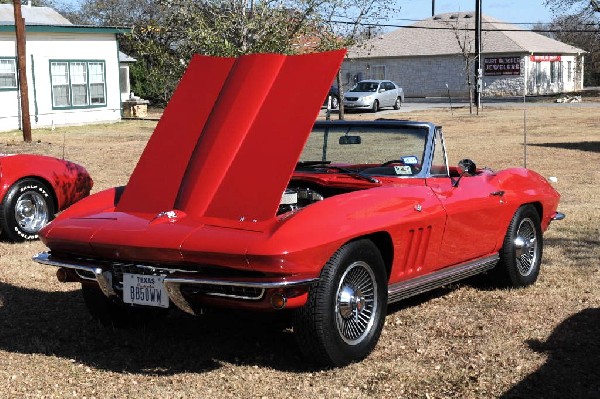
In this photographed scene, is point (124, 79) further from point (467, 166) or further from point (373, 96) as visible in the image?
point (467, 166)

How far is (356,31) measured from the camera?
2141cm

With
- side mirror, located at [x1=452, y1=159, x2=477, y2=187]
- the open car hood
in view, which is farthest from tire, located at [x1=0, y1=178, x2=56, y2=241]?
side mirror, located at [x1=452, y1=159, x2=477, y2=187]

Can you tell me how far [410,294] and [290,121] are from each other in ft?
4.48

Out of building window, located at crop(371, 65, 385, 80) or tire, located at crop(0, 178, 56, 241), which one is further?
building window, located at crop(371, 65, 385, 80)

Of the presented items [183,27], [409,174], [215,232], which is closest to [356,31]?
[183,27]

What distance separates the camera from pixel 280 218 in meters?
4.88

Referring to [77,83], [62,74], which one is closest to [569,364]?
A: [62,74]

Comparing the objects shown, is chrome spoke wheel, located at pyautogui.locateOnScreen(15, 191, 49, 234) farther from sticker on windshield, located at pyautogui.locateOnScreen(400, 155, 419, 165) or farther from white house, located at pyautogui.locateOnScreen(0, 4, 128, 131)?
white house, located at pyautogui.locateOnScreen(0, 4, 128, 131)

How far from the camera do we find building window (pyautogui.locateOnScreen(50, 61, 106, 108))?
28188mm

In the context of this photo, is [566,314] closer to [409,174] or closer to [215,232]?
[409,174]

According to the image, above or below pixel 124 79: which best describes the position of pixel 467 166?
below

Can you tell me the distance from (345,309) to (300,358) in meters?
0.47

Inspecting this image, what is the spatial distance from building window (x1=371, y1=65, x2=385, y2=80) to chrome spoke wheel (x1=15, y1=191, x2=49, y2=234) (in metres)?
51.8

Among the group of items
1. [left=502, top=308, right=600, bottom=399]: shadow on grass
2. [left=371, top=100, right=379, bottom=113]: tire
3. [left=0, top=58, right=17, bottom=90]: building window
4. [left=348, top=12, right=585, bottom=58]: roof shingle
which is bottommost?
[left=502, top=308, right=600, bottom=399]: shadow on grass
